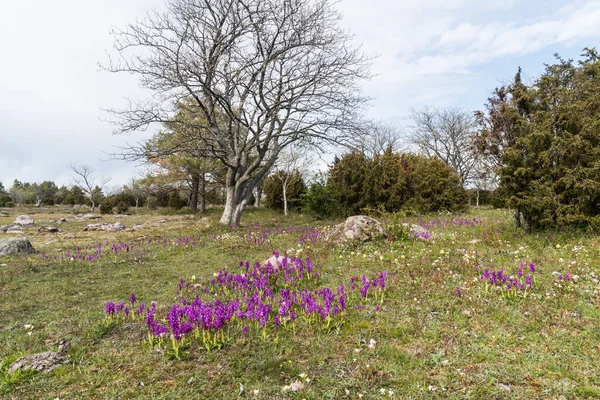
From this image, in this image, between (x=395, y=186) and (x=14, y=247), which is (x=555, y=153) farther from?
(x=14, y=247)

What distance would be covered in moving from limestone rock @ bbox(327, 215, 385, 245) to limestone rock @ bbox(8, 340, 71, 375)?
691cm

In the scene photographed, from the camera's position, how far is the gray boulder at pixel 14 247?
10.0 meters

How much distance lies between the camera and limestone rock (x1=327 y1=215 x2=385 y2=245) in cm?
933

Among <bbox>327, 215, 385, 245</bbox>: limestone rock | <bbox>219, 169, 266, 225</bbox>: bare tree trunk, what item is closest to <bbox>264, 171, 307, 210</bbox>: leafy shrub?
<bbox>219, 169, 266, 225</bbox>: bare tree trunk

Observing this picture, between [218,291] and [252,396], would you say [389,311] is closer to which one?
[252,396]

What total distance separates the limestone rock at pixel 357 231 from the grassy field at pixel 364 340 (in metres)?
2.09

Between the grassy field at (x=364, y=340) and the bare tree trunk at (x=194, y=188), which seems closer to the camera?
the grassy field at (x=364, y=340)

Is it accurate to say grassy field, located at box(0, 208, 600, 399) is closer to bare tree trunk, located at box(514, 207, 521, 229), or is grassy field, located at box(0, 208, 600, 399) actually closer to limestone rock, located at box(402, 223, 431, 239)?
limestone rock, located at box(402, 223, 431, 239)

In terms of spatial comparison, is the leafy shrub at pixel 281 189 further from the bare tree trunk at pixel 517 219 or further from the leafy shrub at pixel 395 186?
the bare tree trunk at pixel 517 219

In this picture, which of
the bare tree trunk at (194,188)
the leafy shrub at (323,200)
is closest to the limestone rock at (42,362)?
the leafy shrub at (323,200)

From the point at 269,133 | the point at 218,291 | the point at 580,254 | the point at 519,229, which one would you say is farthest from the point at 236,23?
the point at 580,254

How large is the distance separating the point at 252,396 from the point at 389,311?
2483mm

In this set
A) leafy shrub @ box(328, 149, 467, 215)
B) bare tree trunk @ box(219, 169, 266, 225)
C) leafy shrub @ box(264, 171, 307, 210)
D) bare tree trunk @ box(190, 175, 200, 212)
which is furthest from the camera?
leafy shrub @ box(264, 171, 307, 210)

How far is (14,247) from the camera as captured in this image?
33.3 feet
